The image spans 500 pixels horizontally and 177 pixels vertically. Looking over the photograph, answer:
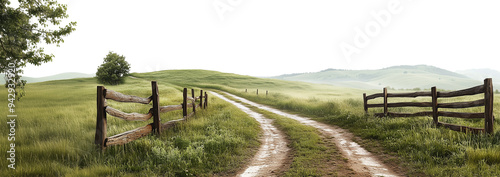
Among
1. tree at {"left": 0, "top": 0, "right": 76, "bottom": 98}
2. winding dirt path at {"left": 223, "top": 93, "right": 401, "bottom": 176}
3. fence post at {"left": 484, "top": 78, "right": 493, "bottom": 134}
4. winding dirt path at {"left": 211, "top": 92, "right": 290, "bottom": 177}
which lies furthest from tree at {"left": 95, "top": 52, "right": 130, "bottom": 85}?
fence post at {"left": 484, "top": 78, "right": 493, "bottom": 134}

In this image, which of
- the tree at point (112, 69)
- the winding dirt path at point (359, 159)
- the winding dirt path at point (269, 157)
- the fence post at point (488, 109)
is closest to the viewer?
the winding dirt path at point (359, 159)

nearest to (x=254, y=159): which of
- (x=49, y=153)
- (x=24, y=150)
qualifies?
(x=49, y=153)

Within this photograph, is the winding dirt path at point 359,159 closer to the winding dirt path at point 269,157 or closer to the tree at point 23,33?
the winding dirt path at point 269,157

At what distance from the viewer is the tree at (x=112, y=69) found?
4359 cm

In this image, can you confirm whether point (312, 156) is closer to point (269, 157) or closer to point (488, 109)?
point (269, 157)

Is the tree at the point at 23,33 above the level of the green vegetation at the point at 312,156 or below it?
above

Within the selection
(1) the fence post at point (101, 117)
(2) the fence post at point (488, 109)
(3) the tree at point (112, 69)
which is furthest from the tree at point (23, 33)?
(3) the tree at point (112, 69)

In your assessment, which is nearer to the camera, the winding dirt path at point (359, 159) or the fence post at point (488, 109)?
the winding dirt path at point (359, 159)

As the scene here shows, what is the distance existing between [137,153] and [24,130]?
4939 mm

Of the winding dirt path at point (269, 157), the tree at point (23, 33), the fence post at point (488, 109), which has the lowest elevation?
the winding dirt path at point (269, 157)

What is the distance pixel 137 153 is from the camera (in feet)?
18.8

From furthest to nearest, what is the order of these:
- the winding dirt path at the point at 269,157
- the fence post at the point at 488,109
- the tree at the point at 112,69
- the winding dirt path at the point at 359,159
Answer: the tree at the point at 112,69, the fence post at the point at 488,109, the winding dirt path at the point at 269,157, the winding dirt path at the point at 359,159

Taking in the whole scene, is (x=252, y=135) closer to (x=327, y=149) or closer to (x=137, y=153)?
(x=327, y=149)

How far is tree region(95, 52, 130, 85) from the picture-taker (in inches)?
1716
